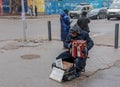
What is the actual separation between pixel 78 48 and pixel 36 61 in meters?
2.90

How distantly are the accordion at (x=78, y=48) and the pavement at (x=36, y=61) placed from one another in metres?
0.63

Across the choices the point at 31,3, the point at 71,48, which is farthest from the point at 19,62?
the point at 31,3

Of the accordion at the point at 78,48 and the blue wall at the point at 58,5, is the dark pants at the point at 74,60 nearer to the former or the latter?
the accordion at the point at 78,48

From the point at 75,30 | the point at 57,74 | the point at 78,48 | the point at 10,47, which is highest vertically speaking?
the point at 75,30

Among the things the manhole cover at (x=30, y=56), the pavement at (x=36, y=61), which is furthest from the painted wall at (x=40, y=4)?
the manhole cover at (x=30, y=56)

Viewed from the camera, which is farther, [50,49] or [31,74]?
[50,49]

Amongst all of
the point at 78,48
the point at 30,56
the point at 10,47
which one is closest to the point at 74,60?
the point at 78,48

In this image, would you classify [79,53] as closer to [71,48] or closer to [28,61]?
[71,48]

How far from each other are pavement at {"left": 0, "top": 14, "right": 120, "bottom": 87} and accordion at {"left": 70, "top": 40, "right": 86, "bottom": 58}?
2.07 feet

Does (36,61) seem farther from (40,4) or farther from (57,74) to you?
(40,4)

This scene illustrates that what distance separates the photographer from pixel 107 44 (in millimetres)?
16031

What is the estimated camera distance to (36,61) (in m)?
12.0

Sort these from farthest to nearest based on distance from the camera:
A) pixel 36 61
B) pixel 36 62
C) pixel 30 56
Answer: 1. pixel 30 56
2. pixel 36 61
3. pixel 36 62

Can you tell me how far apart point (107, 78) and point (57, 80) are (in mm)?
1401
